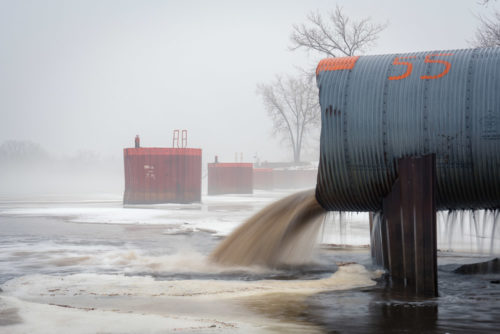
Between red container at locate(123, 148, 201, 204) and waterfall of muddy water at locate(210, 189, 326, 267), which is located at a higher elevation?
red container at locate(123, 148, 201, 204)

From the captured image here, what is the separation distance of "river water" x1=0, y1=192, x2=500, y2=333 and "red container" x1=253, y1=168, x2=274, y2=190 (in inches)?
1747

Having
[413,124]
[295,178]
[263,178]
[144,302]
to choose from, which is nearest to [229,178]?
[263,178]

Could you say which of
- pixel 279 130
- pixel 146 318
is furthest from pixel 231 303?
pixel 279 130

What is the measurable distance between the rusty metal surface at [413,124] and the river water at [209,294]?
46.7 inches

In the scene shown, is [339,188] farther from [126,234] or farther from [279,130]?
[279,130]

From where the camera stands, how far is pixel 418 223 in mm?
7180

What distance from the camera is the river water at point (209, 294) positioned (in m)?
5.43

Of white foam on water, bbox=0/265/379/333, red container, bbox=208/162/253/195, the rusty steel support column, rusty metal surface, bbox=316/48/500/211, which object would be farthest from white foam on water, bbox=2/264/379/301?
red container, bbox=208/162/253/195

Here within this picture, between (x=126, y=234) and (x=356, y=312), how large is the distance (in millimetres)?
9653

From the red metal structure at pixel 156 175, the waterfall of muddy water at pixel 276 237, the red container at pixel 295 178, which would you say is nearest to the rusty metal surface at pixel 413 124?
the waterfall of muddy water at pixel 276 237

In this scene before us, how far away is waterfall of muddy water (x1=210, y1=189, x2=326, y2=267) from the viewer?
9422 millimetres

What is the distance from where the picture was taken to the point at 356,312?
6.02 m

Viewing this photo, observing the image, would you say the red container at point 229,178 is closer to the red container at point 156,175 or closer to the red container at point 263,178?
the red container at point 263,178

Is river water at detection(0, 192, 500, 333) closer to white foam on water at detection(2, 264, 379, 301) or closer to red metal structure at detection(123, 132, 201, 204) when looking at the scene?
white foam on water at detection(2, 264, 379, 301)
